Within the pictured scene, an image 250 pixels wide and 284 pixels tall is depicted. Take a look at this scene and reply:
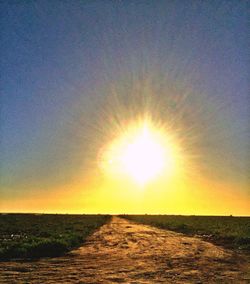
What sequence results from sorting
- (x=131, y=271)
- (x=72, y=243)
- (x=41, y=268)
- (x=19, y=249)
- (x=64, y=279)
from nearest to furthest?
(x=64, y=279)
(x=131, y=271)
(x=41, y=268)
(x=19, y=249)
(x=72, y=243)

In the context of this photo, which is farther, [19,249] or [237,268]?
[19,249]

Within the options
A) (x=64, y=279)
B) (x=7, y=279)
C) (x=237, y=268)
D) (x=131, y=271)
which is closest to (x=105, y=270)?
(x=131, y=271)

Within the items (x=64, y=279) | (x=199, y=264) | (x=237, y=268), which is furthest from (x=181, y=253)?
(x=64, y=279)

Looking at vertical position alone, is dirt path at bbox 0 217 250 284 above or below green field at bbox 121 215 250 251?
below

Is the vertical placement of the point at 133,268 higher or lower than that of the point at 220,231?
lower

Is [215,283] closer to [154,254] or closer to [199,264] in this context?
[199,264]

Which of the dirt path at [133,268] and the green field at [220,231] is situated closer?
the dirt path at [133,268]

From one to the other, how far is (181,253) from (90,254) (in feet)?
13.3

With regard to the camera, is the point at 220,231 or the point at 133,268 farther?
the point at 220,231

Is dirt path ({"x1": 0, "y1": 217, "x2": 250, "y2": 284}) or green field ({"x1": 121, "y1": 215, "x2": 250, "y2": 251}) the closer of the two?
A: dirt path ({"x1": 0, "y1": 217, "x2": 250, "y2": 284})

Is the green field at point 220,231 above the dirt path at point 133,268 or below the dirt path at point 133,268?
above

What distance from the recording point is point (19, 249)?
18.8m

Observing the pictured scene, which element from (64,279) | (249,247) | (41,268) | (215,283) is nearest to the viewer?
(215,283)

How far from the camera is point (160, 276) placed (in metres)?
12.6
